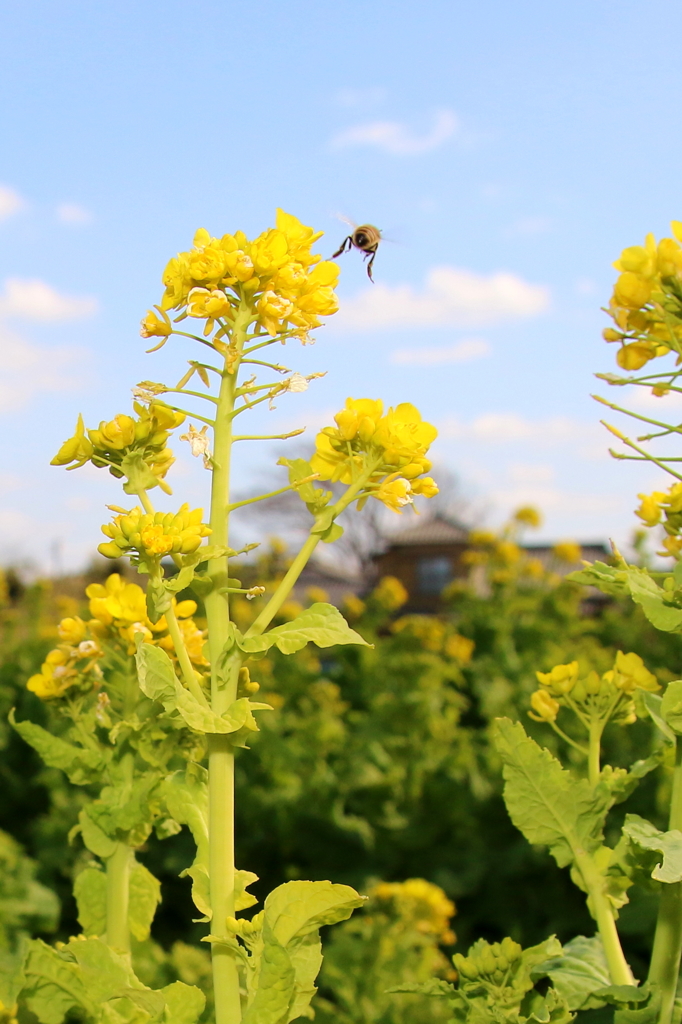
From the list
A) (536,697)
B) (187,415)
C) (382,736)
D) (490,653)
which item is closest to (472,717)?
(490,653)

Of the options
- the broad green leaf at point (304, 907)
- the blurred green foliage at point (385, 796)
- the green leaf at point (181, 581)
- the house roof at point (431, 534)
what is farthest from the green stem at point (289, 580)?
the house roof at point (431, 534)

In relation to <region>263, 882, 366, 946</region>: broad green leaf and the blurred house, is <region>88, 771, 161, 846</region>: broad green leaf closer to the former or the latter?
<region>263, 882, 366, 946</region>: broad green leaf

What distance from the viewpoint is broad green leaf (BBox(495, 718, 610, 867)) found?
155 cm

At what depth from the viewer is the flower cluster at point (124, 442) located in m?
1.39

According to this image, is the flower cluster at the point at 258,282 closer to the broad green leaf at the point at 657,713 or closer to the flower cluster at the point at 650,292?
the flower cluster at the point at 650,292

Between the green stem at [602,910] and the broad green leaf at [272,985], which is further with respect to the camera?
the green stem at [602,910]

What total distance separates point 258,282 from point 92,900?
1.12 meters

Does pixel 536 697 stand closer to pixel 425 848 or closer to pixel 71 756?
pixel 71 756

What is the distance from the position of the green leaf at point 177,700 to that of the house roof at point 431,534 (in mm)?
44850

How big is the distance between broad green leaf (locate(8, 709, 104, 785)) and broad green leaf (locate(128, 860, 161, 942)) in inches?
7.4

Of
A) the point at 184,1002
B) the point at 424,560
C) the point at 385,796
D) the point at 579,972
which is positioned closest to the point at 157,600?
the point at 184,1002

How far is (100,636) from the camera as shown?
5.95ft

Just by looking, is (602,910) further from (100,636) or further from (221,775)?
(100,636)

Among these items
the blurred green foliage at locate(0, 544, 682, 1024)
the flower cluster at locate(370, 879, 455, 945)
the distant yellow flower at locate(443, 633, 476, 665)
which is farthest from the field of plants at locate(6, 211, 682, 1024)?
the distant yellow flower at locate(443, 633, 476, 665)
